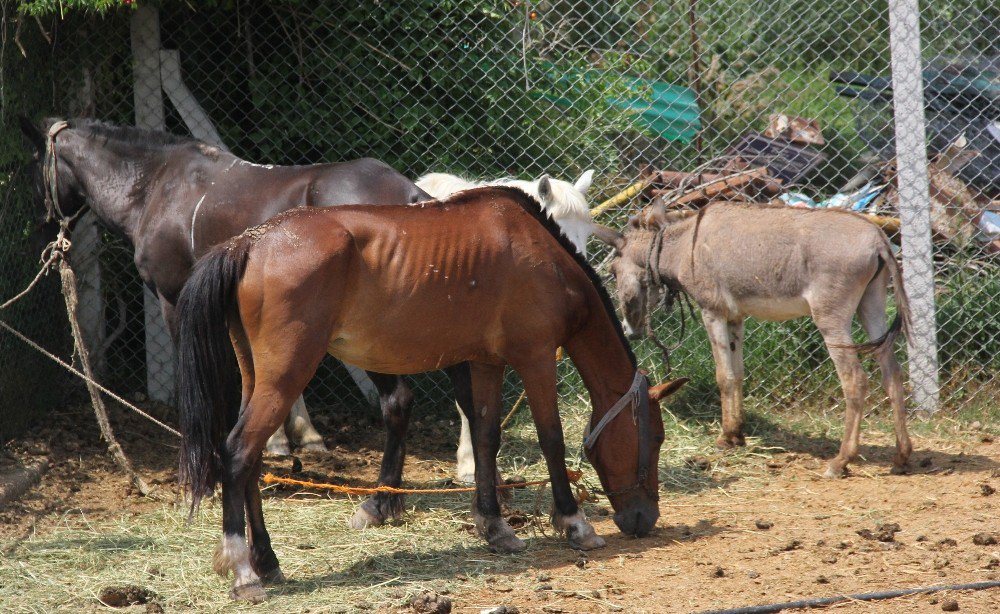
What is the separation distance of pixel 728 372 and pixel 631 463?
204 cm

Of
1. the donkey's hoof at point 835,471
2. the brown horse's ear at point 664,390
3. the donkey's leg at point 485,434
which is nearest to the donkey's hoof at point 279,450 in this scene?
the donkey's leg at point 485,434

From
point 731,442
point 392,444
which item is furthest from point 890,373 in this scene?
point 392,444

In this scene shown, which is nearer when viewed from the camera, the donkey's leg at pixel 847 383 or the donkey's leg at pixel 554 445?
the donkey's leg at pixel 554 445

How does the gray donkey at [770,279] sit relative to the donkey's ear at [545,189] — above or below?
below

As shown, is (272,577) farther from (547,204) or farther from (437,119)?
(437,119)

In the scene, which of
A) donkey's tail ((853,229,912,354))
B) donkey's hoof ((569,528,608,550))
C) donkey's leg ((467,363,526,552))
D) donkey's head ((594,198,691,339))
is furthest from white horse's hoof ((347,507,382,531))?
donkey's tail ((853,229,912,354))

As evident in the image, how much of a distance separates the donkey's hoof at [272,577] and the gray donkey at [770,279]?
3.31 meters

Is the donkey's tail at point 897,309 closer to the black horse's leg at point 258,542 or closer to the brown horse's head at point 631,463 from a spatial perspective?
the brown horse's head at point 631,463

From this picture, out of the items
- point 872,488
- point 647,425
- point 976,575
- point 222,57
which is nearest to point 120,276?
point 222,57

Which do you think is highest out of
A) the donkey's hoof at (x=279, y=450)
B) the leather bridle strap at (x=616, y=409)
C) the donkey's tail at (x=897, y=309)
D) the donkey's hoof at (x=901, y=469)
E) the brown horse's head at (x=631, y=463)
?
the donkey's tail at (x=897, y=309)

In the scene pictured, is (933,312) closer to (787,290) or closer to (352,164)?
(787,290)

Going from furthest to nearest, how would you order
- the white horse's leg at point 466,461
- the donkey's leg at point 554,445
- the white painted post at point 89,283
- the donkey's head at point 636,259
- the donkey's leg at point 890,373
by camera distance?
1. the white painted post at point 89,283
2. the donkey's head at point 636,259
3. the white horse's leg at point 466,461
4. the donkey's leg at point 890,373
5. the donkey's leg at point 554,445

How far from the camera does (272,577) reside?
14.1 feet

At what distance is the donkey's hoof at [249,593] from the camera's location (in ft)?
13.4
